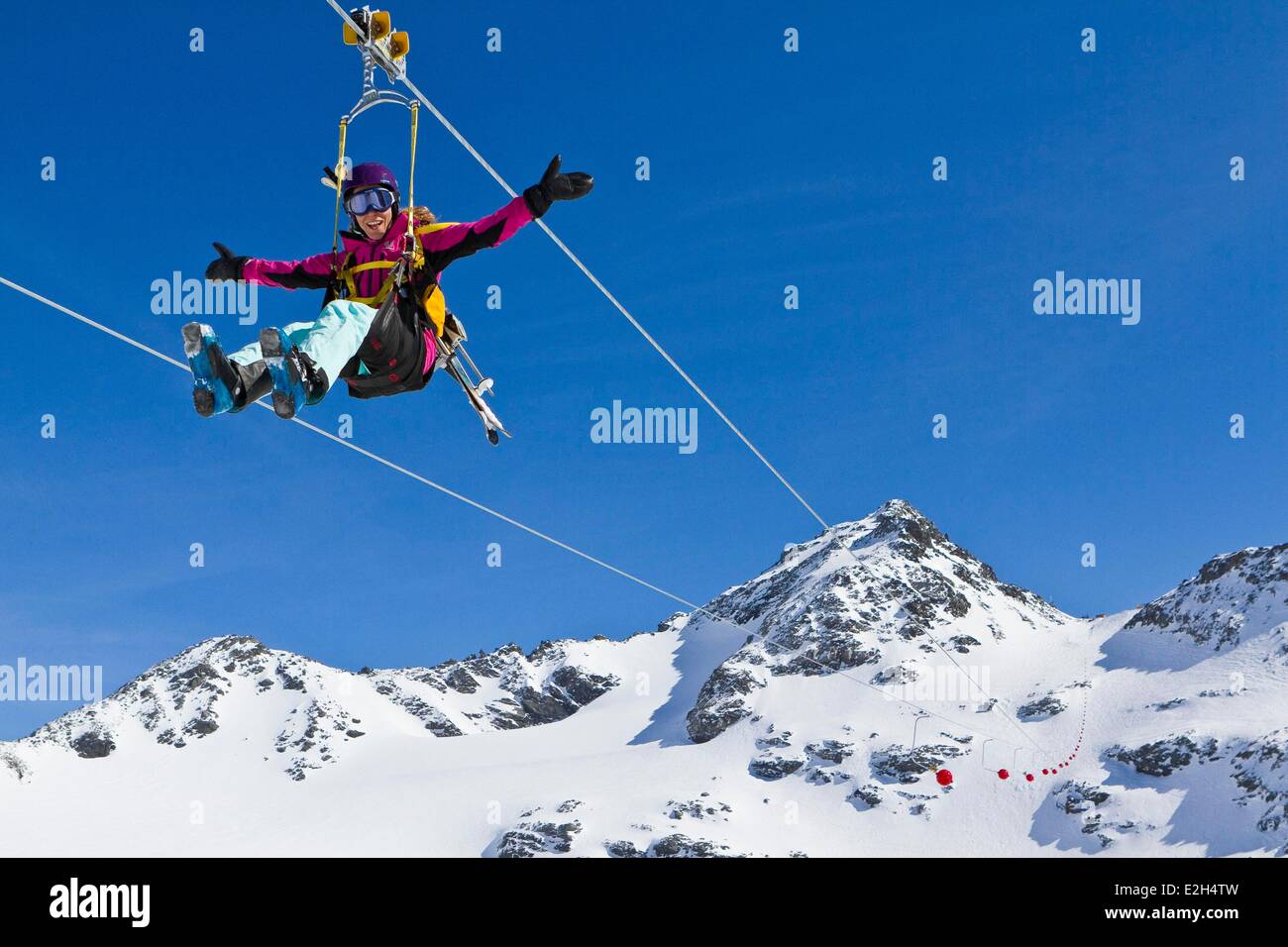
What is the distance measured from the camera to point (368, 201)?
1030 cm

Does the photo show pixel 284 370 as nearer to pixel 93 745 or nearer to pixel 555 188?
pixel 555 188

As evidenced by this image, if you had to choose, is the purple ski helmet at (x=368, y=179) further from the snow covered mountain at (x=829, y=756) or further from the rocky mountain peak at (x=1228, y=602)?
the rocky mountain peak at (x=1228, y=602)

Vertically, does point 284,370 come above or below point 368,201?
below

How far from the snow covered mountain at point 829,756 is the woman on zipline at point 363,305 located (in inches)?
4212

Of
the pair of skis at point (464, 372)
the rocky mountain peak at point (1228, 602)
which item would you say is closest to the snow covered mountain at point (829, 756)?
the rocky mountain peak at point (1228, 602)

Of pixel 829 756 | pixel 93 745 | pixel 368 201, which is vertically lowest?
pixel 829 756

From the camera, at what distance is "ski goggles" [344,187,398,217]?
33.7 ft

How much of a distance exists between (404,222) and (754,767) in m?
138

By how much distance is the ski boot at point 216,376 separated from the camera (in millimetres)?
8461

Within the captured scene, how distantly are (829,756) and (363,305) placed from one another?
13734 cm

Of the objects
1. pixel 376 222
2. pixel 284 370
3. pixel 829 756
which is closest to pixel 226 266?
pixel 376 222

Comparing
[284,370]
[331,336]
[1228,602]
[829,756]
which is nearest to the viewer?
[284,370]
